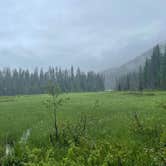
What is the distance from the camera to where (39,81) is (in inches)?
6457

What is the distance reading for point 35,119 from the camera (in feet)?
80.4

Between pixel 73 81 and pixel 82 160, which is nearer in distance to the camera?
pixel 82 160

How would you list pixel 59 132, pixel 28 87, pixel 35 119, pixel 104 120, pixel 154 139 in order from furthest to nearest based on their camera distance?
pixel 28 87 → pixel 35 119 → pixel 104 120 → pixel 59 132 → pixel 154 139

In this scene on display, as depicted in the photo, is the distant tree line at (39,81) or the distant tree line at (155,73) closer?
the distant tree line at (155,73)

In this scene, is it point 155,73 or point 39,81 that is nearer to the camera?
point 155,73

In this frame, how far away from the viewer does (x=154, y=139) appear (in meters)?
13.3

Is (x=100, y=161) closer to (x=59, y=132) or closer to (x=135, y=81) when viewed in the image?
(x=59, y=132)

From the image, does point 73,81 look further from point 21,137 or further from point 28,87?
point 21,137

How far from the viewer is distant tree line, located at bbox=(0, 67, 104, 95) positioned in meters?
153

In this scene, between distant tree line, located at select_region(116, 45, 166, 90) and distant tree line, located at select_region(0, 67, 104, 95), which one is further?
distant tree line, located at select_region(0, 67, 104, 95)

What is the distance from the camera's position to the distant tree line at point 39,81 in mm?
153288

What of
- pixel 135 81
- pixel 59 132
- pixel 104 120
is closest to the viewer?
pixel 59 132

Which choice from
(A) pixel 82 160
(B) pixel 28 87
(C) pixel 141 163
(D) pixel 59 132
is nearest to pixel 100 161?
(A) pixel 82 160

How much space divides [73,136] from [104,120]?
696 centimetres
